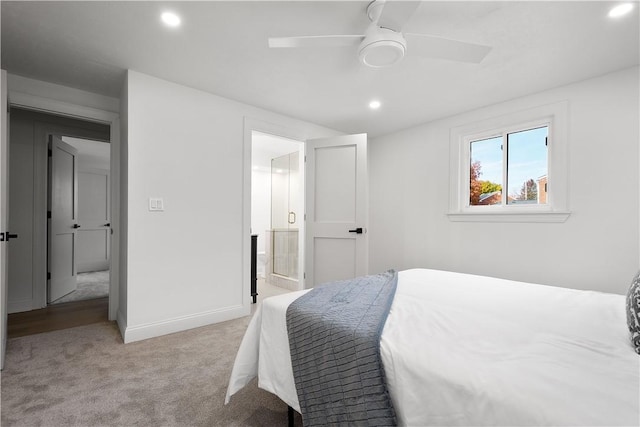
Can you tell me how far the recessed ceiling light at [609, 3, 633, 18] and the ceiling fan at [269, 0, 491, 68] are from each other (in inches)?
33.9

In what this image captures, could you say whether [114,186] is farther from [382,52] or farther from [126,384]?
[382,52]

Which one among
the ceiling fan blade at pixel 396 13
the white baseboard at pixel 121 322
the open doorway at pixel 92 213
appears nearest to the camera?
the ceiling fan blade at pixel 396 13

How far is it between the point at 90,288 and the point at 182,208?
3.07 m

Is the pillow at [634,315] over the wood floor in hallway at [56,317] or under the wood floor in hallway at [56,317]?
over

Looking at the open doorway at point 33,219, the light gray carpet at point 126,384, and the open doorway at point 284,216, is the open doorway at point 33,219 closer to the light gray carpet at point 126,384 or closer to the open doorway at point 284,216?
the light gray carpet at point 126,384

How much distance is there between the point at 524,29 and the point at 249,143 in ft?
8.38

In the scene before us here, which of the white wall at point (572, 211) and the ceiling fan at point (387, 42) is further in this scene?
the white wall at point (572, 211)

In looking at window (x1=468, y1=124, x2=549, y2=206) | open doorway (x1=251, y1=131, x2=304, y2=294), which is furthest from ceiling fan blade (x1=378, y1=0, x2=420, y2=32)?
open doorway (x1=251, y1=131, x2=304, y2=294)

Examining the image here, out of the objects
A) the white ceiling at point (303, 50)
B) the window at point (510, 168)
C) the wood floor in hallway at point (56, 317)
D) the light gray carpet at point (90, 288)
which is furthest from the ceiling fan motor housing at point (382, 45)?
the light gray carpet at point (90, 288)

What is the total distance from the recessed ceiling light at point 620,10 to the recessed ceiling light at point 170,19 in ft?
8.86

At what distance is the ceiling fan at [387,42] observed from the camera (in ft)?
5.34

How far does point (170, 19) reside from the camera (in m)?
1.91

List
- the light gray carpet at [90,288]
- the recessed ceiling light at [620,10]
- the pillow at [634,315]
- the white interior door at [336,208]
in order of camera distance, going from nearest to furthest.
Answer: the pillow at [634,315]
the recessed ceiling light at [620,10]
the white interior door at [336,208]
the light gray carpet at [90,288]

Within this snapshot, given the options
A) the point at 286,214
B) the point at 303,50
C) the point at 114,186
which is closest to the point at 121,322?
the point at 114,186
